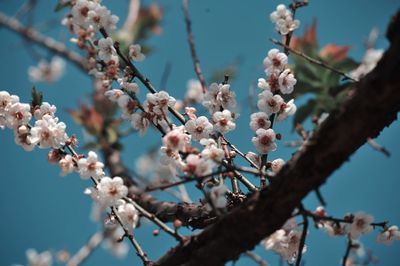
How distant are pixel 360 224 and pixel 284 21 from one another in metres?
0.90

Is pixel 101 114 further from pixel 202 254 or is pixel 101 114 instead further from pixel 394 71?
pixel 394 71

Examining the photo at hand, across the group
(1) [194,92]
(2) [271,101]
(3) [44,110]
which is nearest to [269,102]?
(2) [271,101]

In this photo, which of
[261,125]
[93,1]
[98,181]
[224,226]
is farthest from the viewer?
[93,1]

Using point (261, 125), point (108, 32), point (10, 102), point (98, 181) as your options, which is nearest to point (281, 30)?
point (261, 125)

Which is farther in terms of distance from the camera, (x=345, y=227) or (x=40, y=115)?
(x=40, y=115)

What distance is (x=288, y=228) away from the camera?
1.46 m

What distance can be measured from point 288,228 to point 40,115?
103 centimetres

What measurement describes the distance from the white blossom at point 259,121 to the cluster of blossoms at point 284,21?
417mm

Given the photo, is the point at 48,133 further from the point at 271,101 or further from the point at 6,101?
the point at 271,101

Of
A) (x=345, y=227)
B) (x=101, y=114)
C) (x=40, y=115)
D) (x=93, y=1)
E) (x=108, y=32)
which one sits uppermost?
(x=101, y=114)

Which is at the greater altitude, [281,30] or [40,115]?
[40,115]

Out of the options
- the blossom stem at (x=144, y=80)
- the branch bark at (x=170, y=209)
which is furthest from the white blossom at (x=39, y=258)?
the blossom stem at (x=144, y=80)

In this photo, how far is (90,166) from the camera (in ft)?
4.61

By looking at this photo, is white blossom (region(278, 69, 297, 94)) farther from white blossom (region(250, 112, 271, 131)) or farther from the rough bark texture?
the rough bark texture
